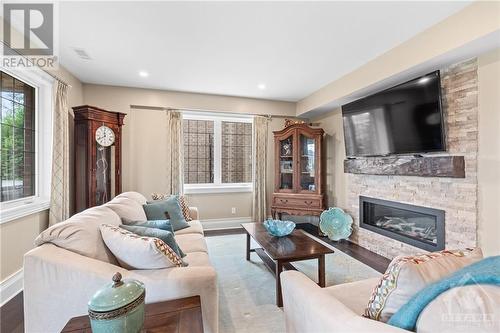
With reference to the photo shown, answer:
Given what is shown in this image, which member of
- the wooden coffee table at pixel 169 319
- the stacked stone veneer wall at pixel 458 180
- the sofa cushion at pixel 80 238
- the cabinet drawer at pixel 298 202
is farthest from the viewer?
the cabinet drawer at pixel 298 202

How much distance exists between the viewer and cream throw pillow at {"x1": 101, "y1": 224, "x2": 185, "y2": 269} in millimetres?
1347

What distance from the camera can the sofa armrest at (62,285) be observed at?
121 centimetres

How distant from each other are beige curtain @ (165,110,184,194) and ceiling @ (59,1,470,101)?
2.41 ft

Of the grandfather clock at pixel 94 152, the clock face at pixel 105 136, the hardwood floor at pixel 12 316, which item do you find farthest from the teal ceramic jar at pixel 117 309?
the clock face at pixel 105 136

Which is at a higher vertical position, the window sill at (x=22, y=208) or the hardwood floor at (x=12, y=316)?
the window sill at (x=22, y=208)

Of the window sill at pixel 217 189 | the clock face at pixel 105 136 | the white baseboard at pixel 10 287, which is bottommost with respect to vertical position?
the white baseboard at pixel 10 287

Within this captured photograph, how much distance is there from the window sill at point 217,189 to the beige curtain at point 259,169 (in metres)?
0.23

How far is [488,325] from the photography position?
0.69 m

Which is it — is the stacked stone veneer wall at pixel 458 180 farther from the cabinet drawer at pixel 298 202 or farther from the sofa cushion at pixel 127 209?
the sofa cushion at pixel 127 209

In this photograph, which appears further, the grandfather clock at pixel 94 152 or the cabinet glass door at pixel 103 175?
the cabinet glass door at pixel 103 175

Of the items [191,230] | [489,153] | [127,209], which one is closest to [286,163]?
[191,230]

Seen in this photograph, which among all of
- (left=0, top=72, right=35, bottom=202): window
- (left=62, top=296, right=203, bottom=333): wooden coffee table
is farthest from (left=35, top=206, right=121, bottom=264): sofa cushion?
(left=0, top=72, right=35, bottom=202): window

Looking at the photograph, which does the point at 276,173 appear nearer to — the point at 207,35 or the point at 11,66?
the point at 207,35

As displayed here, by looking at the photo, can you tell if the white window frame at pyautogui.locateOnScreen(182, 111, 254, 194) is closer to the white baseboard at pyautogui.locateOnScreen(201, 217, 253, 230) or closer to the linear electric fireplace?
the white baseboard at pyautogui.locateOnScreen(201, 217, 253, 230)
